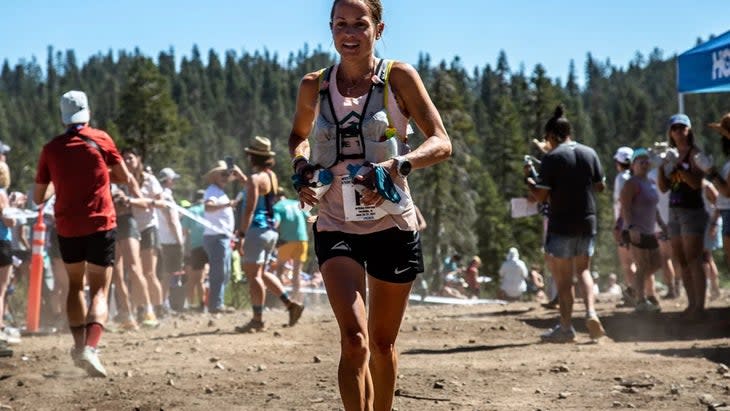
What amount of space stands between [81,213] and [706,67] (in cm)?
735

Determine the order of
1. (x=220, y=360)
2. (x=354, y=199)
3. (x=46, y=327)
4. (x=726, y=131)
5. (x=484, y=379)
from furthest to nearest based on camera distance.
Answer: (x=46, y=327), (x=726, y=131), (x=220, y=360), (x=484, y=379), (x=354, y=199)

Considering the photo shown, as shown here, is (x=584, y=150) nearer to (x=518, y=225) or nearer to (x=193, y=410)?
(x=193, y=410)

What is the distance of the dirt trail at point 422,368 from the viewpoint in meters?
6.97

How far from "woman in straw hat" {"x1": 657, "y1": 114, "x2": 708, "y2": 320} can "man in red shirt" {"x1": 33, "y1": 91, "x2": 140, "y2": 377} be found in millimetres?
5706

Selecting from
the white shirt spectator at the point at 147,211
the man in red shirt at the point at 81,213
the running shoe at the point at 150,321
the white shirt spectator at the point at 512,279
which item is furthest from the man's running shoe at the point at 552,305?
the white shirt spectator at the point at 512,279

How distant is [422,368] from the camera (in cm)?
850

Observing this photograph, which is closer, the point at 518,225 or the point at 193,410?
the point at 193,410

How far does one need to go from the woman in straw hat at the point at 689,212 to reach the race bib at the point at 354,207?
7.18 meters

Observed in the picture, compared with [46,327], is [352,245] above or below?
above

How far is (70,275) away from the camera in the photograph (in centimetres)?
849

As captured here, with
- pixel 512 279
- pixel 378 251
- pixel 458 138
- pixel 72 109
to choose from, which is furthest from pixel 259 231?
pixel 458 138

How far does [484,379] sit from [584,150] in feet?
10.1

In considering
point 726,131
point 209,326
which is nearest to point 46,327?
point 209,326

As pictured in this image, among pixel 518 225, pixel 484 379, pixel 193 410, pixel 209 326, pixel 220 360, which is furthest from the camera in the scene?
pixel 518 225
